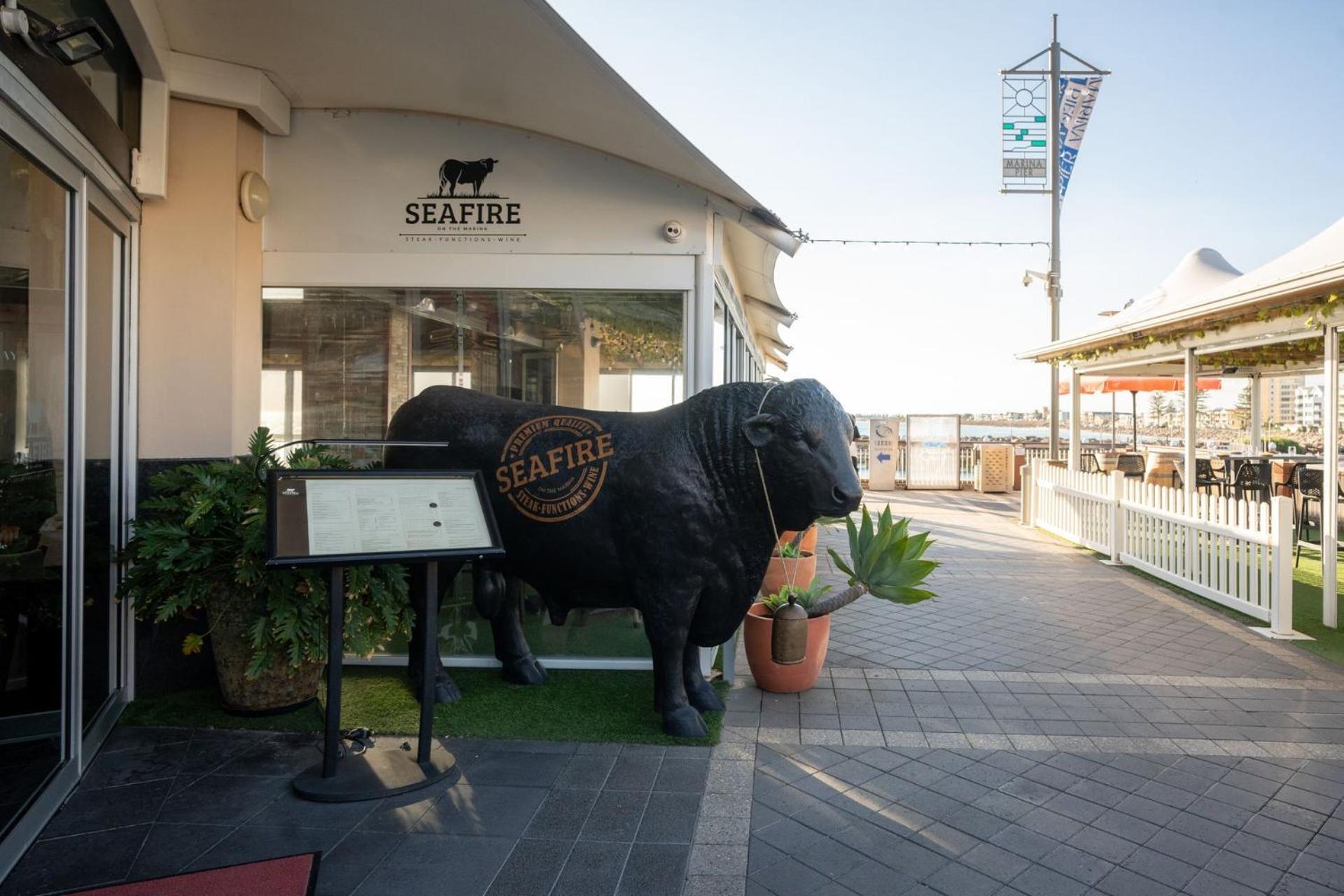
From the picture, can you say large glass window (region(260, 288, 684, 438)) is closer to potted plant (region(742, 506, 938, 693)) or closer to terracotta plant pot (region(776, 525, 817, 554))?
potted plant (region(742, 506, 938, 693))

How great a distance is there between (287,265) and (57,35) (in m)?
1.99

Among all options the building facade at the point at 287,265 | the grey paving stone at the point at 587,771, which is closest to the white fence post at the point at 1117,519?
the building facade at the point at 287,265

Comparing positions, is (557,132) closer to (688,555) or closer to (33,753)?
(688,555)

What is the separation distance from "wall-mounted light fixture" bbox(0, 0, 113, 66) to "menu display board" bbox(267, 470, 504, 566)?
159 cm

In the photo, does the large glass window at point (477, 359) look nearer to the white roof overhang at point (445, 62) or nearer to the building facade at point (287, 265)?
the building facade at point (287, 265)

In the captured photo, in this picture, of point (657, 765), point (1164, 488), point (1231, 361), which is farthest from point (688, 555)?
point (1231, 361)

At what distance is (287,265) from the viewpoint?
4.69 m

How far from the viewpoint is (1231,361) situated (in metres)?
10.5

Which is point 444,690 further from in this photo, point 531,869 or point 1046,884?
point 1046,884

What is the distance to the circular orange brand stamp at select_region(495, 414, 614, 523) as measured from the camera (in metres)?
3.78

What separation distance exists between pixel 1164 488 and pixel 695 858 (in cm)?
675

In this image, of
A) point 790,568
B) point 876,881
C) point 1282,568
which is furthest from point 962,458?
point 876,881

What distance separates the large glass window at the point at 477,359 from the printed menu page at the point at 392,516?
1547 mm

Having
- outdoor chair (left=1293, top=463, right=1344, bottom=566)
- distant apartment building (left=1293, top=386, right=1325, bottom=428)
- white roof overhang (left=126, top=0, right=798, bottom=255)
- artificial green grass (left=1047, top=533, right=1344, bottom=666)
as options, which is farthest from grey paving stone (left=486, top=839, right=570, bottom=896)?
distant apartment building (left=1293, top=386, right=1325, bottom=428)
